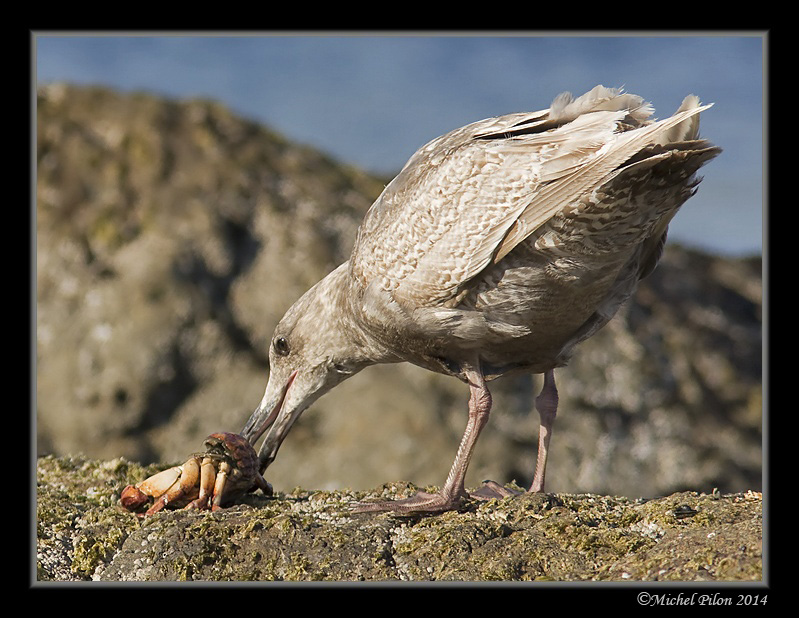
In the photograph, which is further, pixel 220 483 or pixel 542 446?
pixel 542 446

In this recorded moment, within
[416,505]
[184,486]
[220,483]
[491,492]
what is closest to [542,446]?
[491,492]

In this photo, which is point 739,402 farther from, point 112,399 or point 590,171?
point 590,171

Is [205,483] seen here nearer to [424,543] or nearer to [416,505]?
[416,505]

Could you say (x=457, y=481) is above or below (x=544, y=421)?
below

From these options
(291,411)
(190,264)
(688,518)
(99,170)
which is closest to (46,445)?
(190,264)

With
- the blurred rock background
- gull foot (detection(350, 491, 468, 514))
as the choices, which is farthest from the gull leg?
the blurred rock background

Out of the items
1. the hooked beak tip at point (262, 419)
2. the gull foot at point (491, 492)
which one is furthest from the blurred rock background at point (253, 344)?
the gull foot at point (491, 492)

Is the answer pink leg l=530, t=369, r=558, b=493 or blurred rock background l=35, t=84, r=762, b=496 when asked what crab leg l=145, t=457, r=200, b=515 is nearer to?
pink leg l=530, t=369, r=558, b=493
